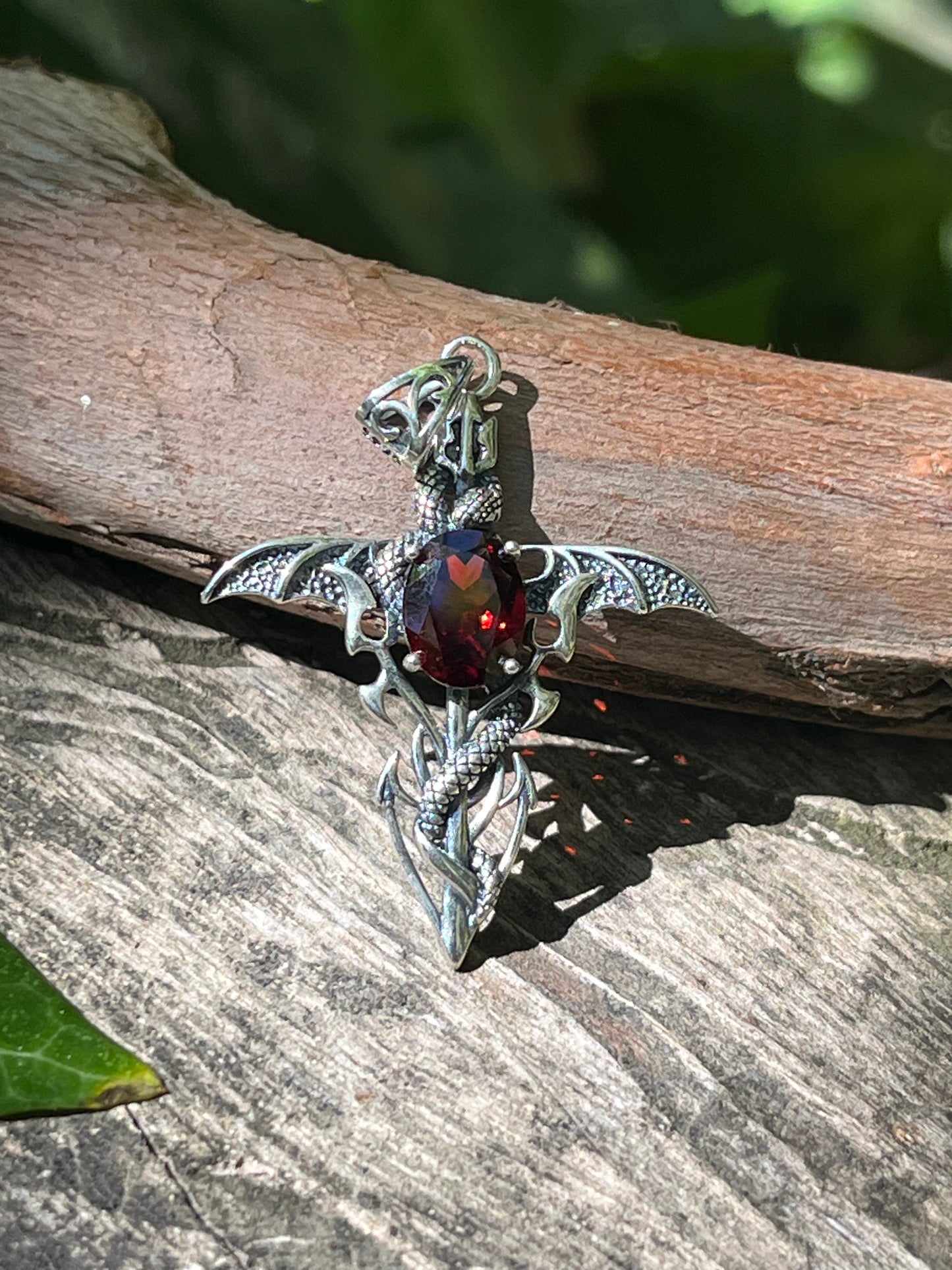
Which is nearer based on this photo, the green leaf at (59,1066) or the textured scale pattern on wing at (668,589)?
the green leaf at (59,1066)

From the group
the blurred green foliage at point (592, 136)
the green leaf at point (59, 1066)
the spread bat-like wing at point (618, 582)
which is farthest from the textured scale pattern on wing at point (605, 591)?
the blurred green foliage at point (592, 136)

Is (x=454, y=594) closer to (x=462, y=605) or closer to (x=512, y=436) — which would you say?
(x=462, y=605)

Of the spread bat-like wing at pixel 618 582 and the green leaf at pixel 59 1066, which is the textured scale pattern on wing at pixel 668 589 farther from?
the green leaf at pixel 59 1066

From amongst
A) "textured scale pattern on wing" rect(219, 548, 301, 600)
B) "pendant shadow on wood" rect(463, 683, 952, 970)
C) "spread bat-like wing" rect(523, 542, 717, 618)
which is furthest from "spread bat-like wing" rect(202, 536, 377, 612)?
"pendant shadow on wood" rect(463, 683, 952, 970)

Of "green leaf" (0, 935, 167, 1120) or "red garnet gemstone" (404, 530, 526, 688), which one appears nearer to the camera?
"green leaf" (0, 935, 167, 1120)

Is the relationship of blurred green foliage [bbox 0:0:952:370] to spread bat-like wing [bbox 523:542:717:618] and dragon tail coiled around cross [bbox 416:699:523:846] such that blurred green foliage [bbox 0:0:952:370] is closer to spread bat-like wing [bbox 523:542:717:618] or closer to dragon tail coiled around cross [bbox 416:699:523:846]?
spread bat-like wing [bbox 523:542:717:618]

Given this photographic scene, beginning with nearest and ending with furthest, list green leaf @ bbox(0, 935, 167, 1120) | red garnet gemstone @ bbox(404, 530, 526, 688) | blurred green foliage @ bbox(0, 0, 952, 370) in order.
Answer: green leaf @ bbox(0, 935, 167, 1120) → red garnet gemstone @ bbox(404, 530, 526, 688) → blurred green foliage @ bbox(0, 0, 952, 370)

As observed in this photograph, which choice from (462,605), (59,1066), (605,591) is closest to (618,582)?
(605,591)
